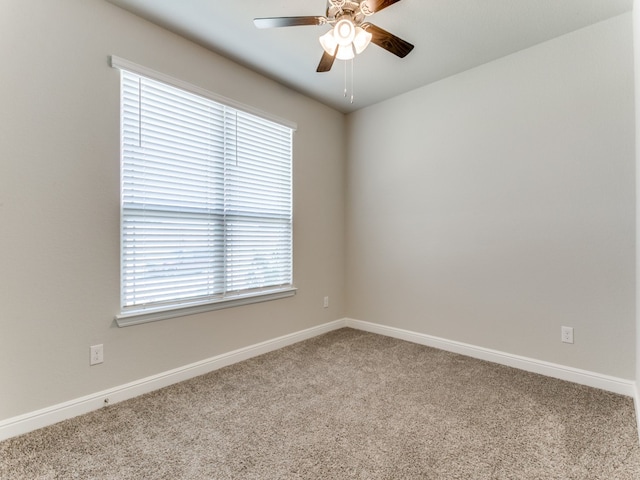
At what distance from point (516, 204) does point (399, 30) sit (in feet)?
5.41

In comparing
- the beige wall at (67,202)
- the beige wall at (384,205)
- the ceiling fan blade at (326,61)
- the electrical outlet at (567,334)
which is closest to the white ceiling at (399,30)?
the beige wall at (384,205)

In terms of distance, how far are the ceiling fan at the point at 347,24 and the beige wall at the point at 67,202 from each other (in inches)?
43.6

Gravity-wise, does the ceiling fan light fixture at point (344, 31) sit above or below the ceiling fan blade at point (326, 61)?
below

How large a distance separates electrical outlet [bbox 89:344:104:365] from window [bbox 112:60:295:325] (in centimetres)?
20

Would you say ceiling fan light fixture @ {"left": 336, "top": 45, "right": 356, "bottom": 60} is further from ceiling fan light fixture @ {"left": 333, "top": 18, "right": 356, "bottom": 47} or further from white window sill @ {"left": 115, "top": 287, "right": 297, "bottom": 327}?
white window sill @ {"left": 115, "top": 287, "right": 297, "bottom": 327}

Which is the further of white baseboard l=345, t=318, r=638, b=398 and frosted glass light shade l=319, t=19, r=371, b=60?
white baseboard l=345, t=318, r=638, b=398

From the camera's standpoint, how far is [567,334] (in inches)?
96.5

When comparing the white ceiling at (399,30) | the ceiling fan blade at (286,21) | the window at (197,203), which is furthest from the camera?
the window at (197,203)

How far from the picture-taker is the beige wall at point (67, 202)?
1.79 m

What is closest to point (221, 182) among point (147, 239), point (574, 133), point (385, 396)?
point (147, 239)

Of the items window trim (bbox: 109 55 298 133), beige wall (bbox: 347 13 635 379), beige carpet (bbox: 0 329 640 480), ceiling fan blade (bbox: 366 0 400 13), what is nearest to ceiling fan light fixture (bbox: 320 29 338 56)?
ceiling fan blade (bbox: 366 0 400 13)

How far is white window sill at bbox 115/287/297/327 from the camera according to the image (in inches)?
86.9

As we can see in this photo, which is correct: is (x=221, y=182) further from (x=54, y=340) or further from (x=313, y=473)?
(x=313, y=473)

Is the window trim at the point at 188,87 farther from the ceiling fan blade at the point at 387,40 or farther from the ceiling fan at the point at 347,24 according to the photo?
the ceiling fan blade at the point at 387,40
